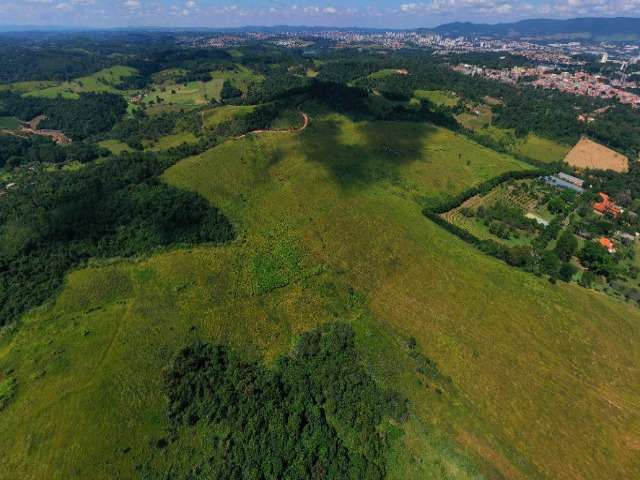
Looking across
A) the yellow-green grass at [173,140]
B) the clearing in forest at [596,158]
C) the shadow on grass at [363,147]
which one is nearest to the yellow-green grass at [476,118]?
the shadow on grass at [363,147]

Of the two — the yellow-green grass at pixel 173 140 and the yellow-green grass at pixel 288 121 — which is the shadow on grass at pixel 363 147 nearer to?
the yellow-green grass at pixel 288 121

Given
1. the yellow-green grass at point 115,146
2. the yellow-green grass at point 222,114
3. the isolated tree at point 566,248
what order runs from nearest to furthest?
1. the isolated tree at point 566,248
2. the yellow-green grass at point 222,114
3. the yellow-green grass at point 115,146

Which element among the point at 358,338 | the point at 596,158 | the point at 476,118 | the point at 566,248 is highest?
the point at 476,118

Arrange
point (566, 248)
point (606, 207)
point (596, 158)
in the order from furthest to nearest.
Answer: point (596, 158) < point (606, 207) < point (566, 248)

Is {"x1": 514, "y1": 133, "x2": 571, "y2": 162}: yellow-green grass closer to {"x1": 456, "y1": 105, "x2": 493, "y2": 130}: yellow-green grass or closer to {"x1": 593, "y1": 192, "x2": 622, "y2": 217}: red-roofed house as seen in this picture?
{"x1": 456, "y1": 105, "x2": 493, "y2": 130}: yellow-green grass

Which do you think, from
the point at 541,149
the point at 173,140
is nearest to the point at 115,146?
the point at 173,140

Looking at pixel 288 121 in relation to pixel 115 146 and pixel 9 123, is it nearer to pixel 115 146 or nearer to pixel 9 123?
pixel 115 146
